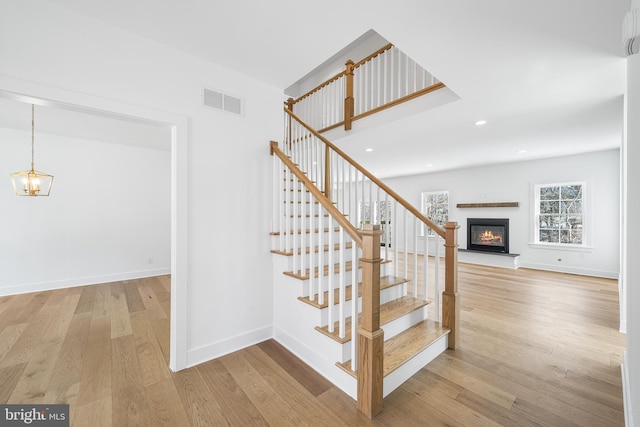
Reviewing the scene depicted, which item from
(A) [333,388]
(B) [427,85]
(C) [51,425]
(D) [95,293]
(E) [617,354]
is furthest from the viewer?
(D) [95,293]

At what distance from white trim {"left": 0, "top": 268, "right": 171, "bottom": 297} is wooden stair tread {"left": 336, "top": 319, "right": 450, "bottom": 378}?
4.89m

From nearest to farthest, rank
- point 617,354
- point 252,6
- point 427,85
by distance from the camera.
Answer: point 252,6 < point 617,354 < point 427,85

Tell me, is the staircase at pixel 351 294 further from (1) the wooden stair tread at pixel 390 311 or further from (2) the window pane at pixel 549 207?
(2) the window pane at pixel 549 207

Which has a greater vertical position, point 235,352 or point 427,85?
point 427,85

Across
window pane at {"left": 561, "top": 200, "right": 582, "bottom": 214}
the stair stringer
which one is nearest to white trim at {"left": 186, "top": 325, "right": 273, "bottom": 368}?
the stair stringer

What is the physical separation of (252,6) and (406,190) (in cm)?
714

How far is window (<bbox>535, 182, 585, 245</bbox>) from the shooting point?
5.19m

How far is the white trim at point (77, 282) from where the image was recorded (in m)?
3.89

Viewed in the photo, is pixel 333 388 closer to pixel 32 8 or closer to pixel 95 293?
pixel 32 8

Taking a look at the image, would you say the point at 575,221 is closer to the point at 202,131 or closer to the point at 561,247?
the point at 561,247

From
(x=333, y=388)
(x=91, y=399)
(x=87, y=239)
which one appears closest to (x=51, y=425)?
(x=91, y=399)

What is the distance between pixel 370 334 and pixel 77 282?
539 centimetres

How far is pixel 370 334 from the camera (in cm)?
153

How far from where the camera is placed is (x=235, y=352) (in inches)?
90.3
